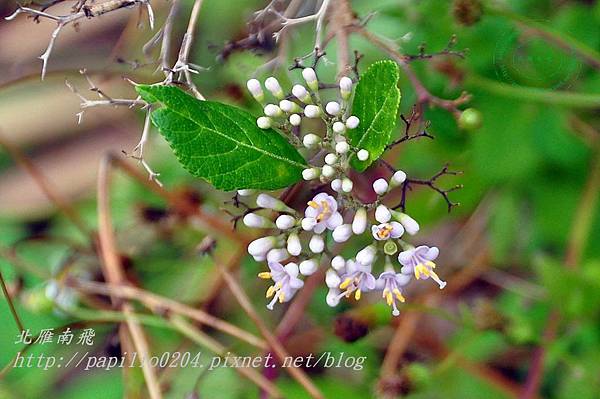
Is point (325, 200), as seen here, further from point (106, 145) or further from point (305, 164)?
point (106, 145)

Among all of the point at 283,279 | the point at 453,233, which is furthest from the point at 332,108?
the point at 453,233

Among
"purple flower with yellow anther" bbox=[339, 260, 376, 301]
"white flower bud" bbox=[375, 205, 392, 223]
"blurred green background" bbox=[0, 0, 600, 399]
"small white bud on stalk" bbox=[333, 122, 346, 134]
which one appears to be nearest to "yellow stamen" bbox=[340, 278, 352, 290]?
"purple flower with yellow anther" bbox=[339, 260, 376, 301]

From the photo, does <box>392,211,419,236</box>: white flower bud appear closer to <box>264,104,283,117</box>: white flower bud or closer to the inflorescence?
the inflorescence

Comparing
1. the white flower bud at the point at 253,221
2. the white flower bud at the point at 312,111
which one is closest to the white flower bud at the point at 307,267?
the white flower bud at the point at 253,221

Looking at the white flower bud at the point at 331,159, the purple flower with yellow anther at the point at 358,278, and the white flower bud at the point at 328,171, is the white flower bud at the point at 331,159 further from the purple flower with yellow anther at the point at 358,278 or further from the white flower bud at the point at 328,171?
the purple flower with yellow anther at the point at 358,278

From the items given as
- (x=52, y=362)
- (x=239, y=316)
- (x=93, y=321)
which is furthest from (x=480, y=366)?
(x=52, y=362)
